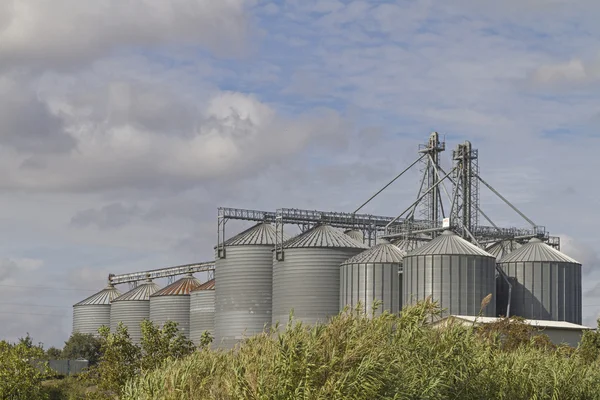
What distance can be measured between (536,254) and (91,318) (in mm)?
65517

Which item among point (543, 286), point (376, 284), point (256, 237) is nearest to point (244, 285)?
point (256, 237)

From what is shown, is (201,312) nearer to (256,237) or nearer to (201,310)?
→ (201,310)

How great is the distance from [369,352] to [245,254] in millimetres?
68837

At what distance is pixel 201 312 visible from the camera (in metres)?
109

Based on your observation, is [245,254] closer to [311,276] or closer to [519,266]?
[311,276]

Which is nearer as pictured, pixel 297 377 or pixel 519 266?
pixel 297 377

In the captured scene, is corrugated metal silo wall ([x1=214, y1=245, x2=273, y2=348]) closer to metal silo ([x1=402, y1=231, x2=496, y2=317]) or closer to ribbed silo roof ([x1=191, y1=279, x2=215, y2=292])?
ribbed silo roof ([x1=191, y1=279, x2=215, y2=292])

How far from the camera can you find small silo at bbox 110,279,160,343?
409ft

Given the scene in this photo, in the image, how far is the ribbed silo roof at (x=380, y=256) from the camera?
90.4 metres

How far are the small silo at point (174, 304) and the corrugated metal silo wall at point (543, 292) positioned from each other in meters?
39.2

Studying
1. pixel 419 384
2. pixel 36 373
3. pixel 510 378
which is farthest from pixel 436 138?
pixel 419 384

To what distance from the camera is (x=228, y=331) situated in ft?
315

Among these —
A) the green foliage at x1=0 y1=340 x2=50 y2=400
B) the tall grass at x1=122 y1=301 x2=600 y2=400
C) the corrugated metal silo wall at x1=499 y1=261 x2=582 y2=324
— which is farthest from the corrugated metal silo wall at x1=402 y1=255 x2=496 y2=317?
the tall grass at x1=122 y1=301 x2=600 y2=400

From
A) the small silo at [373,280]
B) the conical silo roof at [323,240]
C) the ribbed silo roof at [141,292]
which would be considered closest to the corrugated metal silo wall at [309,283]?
the conical silo roof at [323,240]
